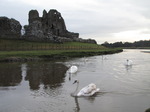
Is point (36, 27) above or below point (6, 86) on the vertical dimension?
above

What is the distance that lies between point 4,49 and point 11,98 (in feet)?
120

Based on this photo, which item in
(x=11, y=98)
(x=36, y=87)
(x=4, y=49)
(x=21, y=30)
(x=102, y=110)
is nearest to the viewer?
(x=102, y=110)

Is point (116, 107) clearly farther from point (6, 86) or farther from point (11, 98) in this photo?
point (6, 86)

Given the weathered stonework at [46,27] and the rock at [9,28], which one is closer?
the rock at [9,28]

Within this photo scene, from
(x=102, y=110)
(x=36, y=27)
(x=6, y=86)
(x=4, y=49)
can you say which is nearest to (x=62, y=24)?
(x=36, y=27)

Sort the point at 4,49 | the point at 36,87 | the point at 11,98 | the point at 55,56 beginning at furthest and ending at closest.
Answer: the point at 4,49 → the point at 55,56 → the point at 36,87 → the point at 11,98

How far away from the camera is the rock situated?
59906mm

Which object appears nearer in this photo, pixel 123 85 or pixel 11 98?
pixel 11 98

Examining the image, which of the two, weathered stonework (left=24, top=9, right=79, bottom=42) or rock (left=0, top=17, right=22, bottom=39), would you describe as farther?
weathered stonework (left=24, top=9, right=79, bottom=42)

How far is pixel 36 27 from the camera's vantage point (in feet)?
220

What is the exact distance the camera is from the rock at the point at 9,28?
197 ft

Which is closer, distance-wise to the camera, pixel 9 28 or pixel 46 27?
pixel 9 28

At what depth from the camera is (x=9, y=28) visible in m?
62.3

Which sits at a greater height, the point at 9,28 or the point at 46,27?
the point at 46,27
